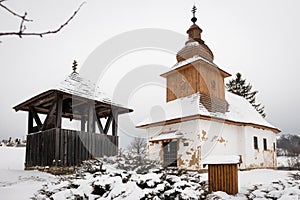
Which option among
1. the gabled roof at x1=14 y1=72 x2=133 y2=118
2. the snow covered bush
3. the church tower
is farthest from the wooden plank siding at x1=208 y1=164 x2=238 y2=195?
the church tower

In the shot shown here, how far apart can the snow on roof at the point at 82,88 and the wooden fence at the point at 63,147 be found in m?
1.62

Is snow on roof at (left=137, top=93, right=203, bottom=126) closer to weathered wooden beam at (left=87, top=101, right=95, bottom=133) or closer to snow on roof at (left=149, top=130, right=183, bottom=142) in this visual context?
snow on roof at (left=149, top=130, right=183, bottom=142)

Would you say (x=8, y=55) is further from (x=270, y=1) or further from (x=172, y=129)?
(x=172, y=129)

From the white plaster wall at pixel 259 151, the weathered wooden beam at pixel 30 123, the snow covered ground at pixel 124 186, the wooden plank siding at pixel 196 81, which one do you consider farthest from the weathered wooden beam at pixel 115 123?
the white plaster wall at pixel 259 151

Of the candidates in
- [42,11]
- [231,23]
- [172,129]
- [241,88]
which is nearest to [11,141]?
[172,129]

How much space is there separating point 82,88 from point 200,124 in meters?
6.65

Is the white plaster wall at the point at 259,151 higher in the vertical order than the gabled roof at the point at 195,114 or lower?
lower

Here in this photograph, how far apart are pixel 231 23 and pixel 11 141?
21.8 meters

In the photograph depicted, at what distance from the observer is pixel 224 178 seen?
8281mm

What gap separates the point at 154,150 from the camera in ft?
55.4

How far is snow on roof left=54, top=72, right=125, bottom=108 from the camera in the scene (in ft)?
36.6

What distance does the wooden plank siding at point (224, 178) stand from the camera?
322 inches

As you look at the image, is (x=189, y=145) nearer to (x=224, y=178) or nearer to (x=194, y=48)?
(x=224, y=178)

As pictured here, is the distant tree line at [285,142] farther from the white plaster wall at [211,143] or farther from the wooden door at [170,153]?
the wooden door at [170,153]
